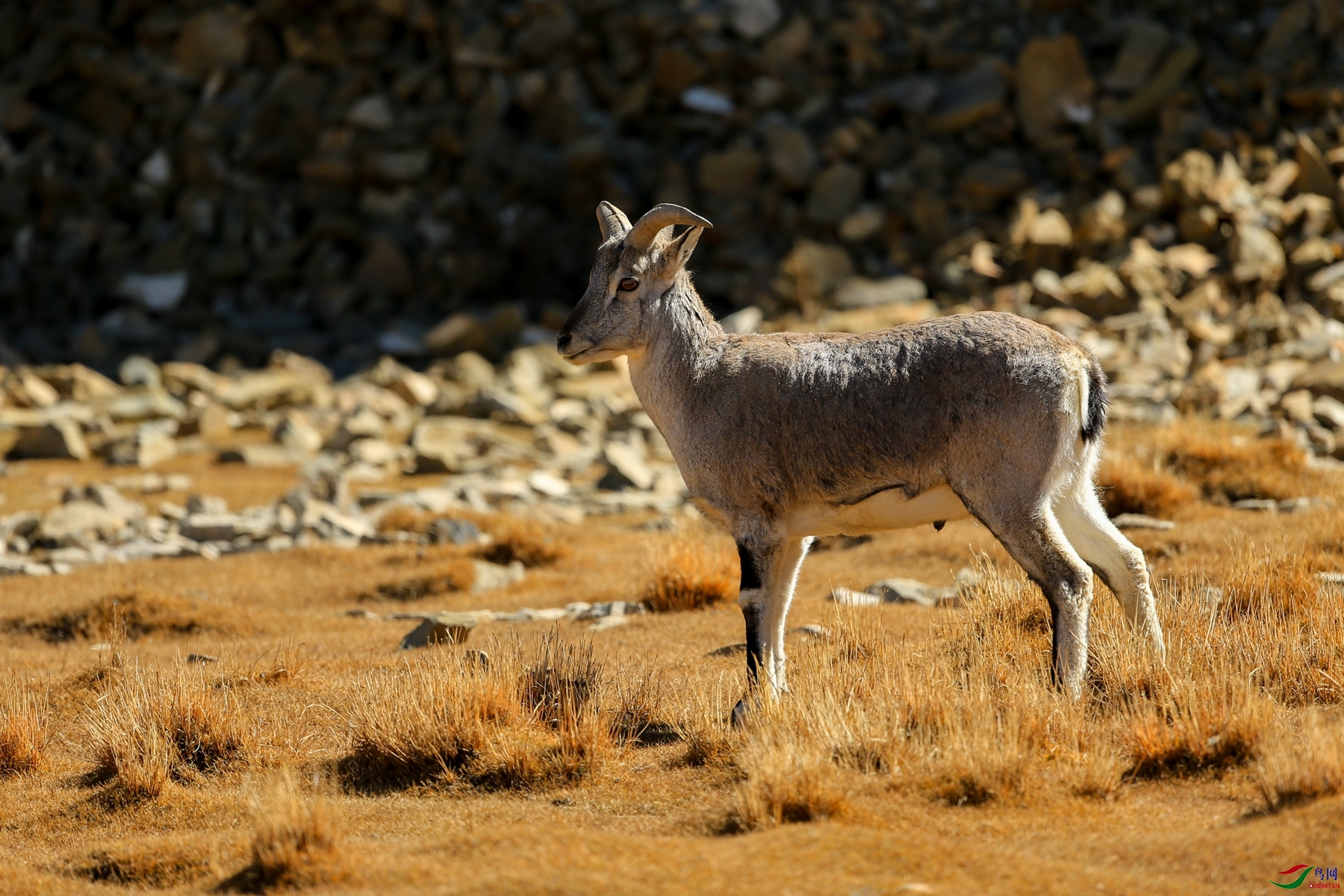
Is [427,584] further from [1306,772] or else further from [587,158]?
[587,158]

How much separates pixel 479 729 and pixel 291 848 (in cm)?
157

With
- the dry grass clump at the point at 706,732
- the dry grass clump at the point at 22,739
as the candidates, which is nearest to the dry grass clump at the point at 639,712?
the dry grass clump at the point at 706,732

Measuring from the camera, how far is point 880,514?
7.65m

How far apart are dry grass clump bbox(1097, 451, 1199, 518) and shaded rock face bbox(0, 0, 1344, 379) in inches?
398

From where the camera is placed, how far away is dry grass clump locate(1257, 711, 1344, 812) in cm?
600

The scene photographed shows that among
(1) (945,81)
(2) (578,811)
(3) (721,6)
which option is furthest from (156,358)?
(2) (578,811)

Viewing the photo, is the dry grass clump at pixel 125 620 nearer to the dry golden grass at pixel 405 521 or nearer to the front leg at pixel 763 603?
the dry golden grass at pixel 405 521

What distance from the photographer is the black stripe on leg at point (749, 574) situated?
7.68 meters

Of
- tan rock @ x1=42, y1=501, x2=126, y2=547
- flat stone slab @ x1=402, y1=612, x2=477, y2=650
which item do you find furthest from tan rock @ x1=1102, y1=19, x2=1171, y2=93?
flat stone slab @ x1=402, y1=612, x2=477, y2=650

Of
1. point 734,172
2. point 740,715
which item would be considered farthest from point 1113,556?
point 734,172

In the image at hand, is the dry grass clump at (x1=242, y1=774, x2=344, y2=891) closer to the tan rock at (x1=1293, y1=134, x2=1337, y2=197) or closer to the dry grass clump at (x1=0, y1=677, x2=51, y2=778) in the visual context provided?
the dry grass clump at (x1=0, y1=677, x2=51, y2=778)

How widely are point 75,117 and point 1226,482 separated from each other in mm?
29025

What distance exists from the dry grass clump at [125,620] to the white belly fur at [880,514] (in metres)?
6.02

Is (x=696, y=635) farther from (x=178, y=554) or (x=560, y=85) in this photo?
(x=560, y=85)
